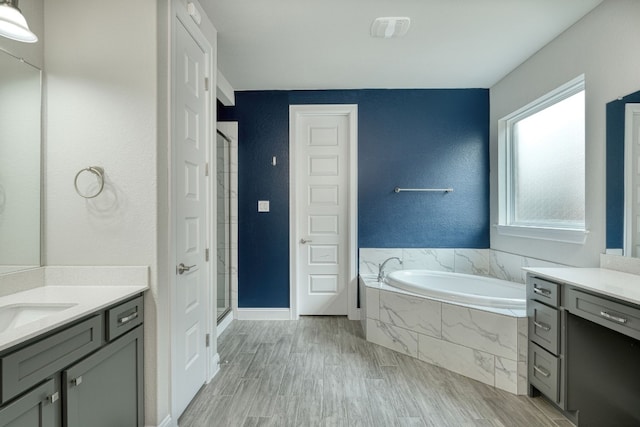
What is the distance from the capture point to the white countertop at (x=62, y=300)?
38.8 inches

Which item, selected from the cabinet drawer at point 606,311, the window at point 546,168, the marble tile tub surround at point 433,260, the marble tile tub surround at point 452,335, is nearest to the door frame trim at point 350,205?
the marble tile tub surround at point 433,260

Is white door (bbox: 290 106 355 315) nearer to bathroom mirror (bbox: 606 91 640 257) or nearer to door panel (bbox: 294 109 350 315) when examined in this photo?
door panel (bbox: 294 109 350 315)

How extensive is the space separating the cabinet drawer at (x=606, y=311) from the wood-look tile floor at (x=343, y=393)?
69 centimetres

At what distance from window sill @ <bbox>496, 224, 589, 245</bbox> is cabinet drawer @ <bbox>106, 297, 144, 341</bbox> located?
2.84 metres

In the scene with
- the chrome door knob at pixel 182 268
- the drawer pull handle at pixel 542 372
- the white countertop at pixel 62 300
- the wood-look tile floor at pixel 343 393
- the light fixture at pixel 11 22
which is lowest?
the wood-look tile floor at pixel 343 393

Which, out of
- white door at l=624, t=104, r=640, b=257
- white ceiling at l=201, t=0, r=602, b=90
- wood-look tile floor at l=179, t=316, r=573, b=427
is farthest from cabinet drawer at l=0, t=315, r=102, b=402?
white door at l=624, t=104, r=640, b=257

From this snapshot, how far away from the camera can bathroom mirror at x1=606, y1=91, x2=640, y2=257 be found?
193 centimetres

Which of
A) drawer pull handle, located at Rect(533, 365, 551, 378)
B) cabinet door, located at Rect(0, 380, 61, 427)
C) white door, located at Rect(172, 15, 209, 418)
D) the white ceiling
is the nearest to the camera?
cabinet door, located at Rect(0, 380, 61, 427)

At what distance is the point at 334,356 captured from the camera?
103 inches

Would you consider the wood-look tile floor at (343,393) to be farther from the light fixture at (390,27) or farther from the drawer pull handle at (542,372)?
the light fixture at (390,27)

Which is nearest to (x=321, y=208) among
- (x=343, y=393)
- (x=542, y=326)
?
(x=343, y=393)

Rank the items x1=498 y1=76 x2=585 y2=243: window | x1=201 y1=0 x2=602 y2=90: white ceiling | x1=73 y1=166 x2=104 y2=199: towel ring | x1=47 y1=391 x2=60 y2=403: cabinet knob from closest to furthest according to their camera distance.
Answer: x1=47 y1=391 x2=60 y2=403: cabinet knob → x1=73 y1=166 x2=104 y2=199: towel ring → x1=201 y1=0 x2=602 y2=90: white ceiling → x1=498 y1=76 x2=585 y2=243: window

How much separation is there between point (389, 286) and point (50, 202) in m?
2.54

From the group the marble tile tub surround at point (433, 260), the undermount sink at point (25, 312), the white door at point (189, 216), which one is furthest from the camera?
the marble tile tub surround at point (433, 260)
